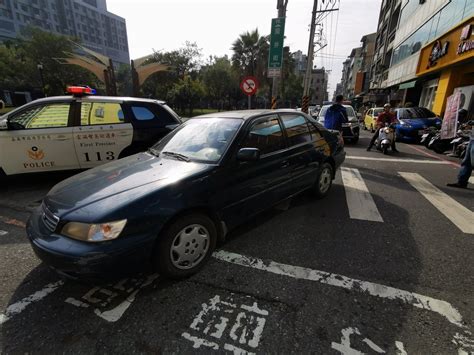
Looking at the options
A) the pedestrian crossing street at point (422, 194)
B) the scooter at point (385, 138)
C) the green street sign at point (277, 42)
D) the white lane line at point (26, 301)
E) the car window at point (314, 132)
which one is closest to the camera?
the white lane line at point (26, 301)

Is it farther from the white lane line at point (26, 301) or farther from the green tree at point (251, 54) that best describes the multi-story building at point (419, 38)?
the white lane line at point (26, 301)

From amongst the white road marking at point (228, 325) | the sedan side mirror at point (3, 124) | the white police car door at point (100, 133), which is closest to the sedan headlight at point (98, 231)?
the white road marking at point (228, 325)

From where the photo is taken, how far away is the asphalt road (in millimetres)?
1863

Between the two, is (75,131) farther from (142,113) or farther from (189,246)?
(189,246)

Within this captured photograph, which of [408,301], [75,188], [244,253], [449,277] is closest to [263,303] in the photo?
[244,253]

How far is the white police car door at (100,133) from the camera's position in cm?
485

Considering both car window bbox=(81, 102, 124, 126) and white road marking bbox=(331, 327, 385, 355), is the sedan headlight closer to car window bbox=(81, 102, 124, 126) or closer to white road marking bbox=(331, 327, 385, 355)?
white road marking bbox=(331, 327, 385, 355)

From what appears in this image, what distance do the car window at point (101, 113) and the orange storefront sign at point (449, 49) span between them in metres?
15.2

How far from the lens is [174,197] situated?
2.30 m

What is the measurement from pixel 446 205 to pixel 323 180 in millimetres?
2155

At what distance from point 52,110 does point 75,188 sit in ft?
10.5

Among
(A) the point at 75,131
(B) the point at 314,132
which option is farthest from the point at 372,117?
(A) the point at 75,131

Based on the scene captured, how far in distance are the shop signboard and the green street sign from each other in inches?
251

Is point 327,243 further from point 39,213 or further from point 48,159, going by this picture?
point 48,159
